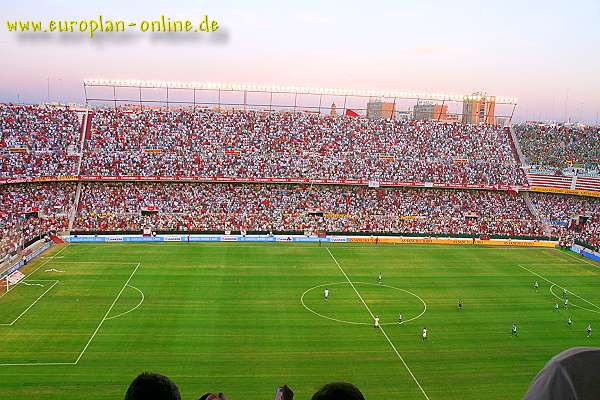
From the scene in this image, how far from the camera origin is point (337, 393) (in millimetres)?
2787

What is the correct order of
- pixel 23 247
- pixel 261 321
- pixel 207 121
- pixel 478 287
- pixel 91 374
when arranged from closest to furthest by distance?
pixel 91 374 → pixel 261 321 → pixel 478 287 → pixel 23 247 → pixel 207 121

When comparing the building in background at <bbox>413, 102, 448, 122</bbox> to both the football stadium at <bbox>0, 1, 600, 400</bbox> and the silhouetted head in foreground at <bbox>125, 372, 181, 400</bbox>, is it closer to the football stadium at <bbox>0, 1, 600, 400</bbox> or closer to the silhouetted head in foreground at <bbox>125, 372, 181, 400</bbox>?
the football stadium at <bbox>0, 1, 600, 400</bbox>

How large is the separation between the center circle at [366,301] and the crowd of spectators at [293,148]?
2358 cm

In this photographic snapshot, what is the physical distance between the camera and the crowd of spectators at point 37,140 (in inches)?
2055

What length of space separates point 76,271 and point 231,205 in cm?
1994

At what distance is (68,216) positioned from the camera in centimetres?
5125

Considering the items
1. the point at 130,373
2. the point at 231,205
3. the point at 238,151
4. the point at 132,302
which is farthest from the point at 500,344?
the point at 238,151

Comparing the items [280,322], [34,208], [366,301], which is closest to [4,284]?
[34,208]

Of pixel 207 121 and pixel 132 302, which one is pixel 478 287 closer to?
pixel 132 302

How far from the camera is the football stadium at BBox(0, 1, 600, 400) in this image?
24094mm

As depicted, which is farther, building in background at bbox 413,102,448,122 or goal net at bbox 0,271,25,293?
building in background at bbox 413,102,448,122

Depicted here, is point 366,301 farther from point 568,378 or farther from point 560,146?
point 560,146

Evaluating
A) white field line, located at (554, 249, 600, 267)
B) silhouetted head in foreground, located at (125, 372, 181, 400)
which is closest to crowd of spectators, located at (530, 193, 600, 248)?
white field line, located at (554, 249, 600, 267)

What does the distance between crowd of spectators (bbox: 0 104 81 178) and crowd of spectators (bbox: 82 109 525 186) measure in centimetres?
230
